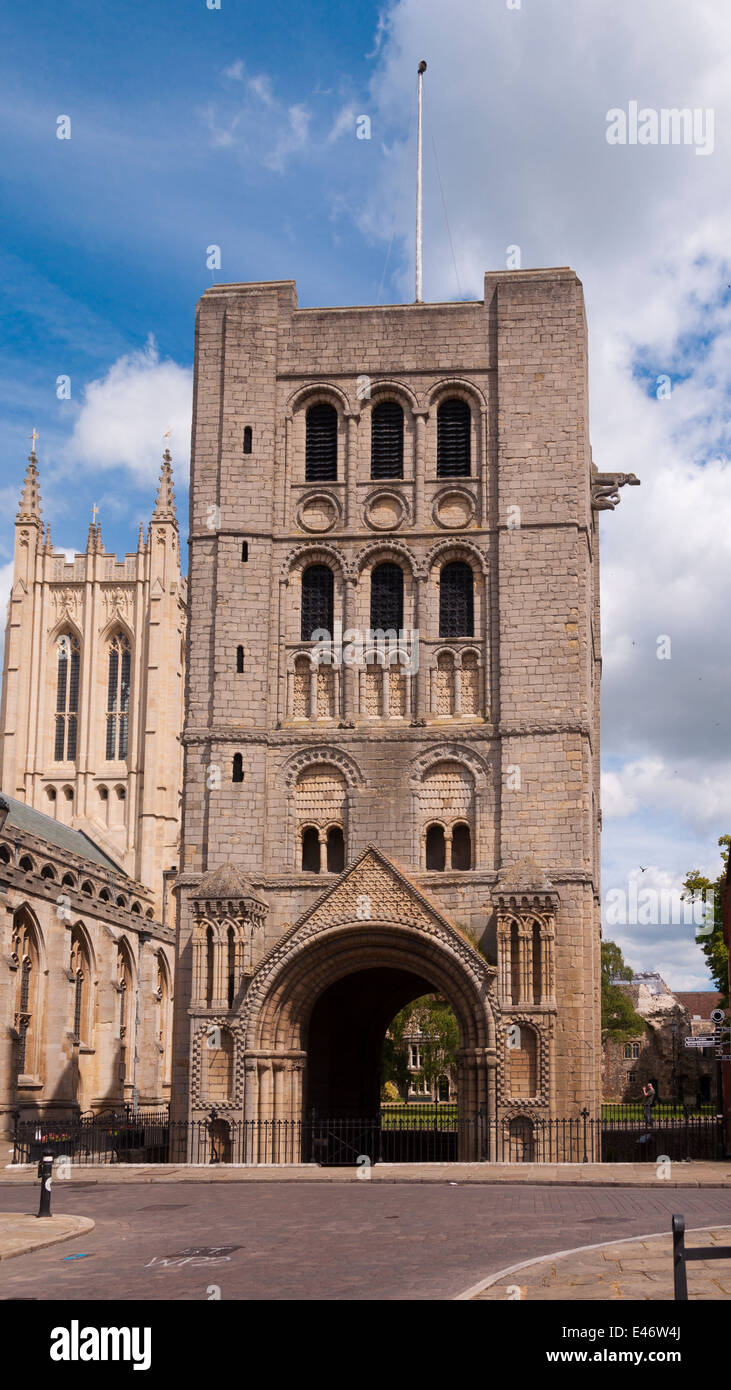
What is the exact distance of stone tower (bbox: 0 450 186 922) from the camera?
300ft

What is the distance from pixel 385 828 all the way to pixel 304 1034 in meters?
5.41

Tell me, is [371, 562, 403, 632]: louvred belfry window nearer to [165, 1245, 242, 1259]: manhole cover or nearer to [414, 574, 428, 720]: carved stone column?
[414, 574, 428, 720]: carved stone column

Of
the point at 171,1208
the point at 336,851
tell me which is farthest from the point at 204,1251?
the point at 336,851

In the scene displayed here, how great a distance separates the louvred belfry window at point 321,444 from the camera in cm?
3875

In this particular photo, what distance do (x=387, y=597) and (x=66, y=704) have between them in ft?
195

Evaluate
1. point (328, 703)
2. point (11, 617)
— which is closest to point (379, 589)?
point (328, 703)

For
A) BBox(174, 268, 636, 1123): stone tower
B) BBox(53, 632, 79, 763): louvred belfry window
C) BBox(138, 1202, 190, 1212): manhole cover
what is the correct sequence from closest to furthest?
BBox(138, 1202, 190, 1212): manhole cover → BBox(174, 268, 636, 1123): stone tower → BBox(53, 632, 79, 763): louvred belfry window

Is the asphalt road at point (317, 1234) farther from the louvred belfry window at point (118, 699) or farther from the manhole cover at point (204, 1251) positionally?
the louvred belfry window at point (118, 699)

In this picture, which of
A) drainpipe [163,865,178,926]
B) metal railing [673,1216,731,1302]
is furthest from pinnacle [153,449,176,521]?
metal railing [673,1216,731,1302]

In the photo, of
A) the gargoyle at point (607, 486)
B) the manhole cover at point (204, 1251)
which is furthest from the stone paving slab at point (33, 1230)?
the gargoyle at point (607, 486)

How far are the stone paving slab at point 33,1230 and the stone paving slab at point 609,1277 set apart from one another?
19.1 ft

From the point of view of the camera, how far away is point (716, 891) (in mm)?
50281

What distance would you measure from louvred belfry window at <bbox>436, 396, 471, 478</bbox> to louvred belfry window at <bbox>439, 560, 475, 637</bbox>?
2.60 meters

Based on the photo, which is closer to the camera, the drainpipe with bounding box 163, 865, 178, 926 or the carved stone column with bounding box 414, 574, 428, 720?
the carved stone column with bounding box 414, 574, 428, 720
